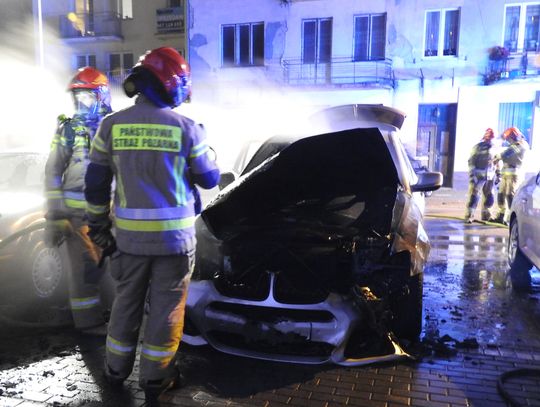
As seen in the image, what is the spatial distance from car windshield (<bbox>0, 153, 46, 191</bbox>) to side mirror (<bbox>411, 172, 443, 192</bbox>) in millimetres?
3954

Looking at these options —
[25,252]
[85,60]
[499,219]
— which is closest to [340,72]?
[499,219]

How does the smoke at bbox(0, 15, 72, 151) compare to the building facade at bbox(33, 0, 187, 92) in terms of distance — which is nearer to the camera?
the smoke at bbox(0, 15, 72, 151)

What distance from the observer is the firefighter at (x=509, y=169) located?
11.0 meters

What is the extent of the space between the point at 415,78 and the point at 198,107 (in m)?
7.87

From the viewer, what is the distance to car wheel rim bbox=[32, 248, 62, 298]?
16.6ft

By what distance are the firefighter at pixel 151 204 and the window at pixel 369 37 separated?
1581 cm

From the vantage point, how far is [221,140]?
14578 millimetres

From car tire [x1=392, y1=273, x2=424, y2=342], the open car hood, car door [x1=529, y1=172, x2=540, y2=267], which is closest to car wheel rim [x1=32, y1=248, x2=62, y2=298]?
the open car hood

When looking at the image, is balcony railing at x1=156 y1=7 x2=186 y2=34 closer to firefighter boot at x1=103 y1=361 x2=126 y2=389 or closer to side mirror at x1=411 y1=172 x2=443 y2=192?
side mirror at x1=411 y1=172 x2=443 y2=192

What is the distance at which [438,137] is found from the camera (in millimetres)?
17672

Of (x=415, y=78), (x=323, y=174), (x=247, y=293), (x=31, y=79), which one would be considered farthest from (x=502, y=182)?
(x=31, y=79)

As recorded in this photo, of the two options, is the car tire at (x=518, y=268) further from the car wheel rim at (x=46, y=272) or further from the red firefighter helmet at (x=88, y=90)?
the car wheel rim at (x=46, y=272)

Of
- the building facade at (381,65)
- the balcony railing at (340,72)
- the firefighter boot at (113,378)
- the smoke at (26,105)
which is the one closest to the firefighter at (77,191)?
the firefighter boot at (113,378)

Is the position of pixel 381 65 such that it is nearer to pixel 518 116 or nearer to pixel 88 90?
pixel 518 116
